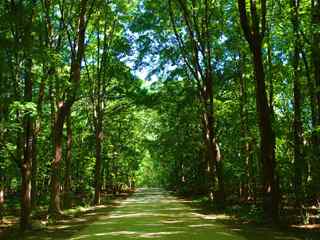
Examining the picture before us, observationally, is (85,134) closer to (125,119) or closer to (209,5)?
(125,119)

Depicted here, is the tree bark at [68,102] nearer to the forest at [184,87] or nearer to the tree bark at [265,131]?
the forest at [184,87]

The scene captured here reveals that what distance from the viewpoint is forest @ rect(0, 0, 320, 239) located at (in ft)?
56.6

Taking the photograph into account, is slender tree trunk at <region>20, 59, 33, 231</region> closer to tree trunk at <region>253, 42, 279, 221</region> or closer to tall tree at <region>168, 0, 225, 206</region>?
tree trunk at <region>253, 42, 279, 221</region>

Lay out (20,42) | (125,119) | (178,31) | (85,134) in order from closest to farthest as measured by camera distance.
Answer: (20,42) < (178,31) < (85,134) < (125,119)

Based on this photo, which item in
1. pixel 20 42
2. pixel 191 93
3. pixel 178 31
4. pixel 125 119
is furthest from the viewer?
pixel 125 119

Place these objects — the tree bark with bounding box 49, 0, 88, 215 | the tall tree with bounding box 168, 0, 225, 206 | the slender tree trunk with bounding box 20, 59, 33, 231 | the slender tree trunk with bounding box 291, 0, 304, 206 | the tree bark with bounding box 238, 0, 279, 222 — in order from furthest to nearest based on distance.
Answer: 1. the tall tree with bounding box 168, 0, 225, 206
2. the tree bark with bounding box 49, 0, 88, 215
3. the slender tree trunk with bounding box 291, 0, 304, 206
4. the slender tree trunk with bounding box 20, 59, 33, 231
5. the tree bark with bounding box 238, 0, 279, 222

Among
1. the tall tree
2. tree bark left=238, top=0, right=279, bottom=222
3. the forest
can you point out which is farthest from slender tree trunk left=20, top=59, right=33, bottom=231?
the tall tree

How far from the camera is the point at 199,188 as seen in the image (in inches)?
1857

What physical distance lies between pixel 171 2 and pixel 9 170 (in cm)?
1431

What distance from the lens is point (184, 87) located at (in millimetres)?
33125

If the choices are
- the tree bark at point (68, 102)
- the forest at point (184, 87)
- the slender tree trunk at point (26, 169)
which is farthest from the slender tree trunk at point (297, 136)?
the slender tree trunk at point (26, 169)

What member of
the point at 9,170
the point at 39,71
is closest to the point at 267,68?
the point at 39,71

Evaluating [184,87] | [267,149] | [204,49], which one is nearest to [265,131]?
[267,149]

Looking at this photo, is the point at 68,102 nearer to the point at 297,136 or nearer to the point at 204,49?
the point at 204,49
